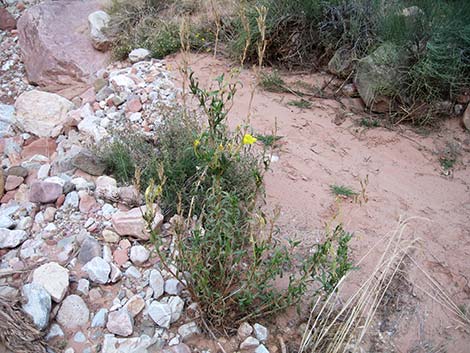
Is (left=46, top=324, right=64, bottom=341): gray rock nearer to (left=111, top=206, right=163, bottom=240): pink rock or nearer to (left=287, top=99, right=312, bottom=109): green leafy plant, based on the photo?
(left=111, top=206, right=163, bottom=240): pink rock

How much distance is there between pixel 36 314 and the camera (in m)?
2.07

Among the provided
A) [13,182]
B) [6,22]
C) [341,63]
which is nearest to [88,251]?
[13,182]

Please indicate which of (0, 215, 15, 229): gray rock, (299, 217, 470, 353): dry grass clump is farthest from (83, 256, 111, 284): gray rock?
(299, 217, 470, 353): dry grass clump

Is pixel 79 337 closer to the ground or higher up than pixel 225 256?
closer to the ground

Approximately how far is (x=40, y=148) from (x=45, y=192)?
48.3 inches

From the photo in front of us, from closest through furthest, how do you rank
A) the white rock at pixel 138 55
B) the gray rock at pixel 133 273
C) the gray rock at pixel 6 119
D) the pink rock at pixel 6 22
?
the gray rock at pixel 133 273 → the gray rock at pixel 6 119 → the white rock at pixel 138 55 → the pink rock at pixel 6 22

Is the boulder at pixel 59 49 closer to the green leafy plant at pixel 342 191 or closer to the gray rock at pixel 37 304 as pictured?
the green leafy plant at pixel 342 191

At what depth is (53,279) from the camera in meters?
2.24

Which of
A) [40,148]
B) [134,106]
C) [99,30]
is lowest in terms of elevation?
[40,148]

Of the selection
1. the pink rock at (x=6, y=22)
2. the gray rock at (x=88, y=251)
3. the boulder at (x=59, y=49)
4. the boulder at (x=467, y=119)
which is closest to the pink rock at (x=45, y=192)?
the gray rock at (x=88, y=251)

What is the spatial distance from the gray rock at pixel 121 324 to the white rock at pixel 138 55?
3350mm

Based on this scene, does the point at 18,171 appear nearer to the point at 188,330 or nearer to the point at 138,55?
the point at 188,330

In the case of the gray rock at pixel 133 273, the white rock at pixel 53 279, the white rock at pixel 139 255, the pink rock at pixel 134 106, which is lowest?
the gray rock at pixel 133 273

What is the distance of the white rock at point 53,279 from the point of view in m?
2.19
